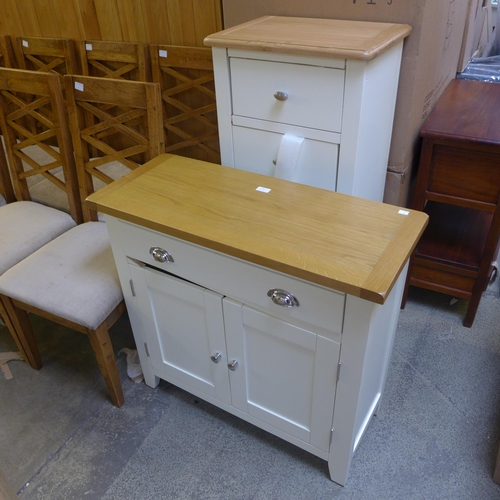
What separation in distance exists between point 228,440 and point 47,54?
1816 mm

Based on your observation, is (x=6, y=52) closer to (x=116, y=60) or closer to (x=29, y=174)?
(x=116, y=60)

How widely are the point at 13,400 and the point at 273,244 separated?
44.2 inches

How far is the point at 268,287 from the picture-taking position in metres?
0.99

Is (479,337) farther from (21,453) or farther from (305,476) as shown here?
(21,453)

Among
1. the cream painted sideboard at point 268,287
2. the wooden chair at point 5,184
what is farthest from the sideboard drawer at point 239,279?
the wooden chair at point 5,184

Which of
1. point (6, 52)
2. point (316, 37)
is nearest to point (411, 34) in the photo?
point (316, 37)

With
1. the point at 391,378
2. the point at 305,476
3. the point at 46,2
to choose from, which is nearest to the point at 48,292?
the point at 305,476

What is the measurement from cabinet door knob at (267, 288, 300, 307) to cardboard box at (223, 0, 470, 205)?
677 mm

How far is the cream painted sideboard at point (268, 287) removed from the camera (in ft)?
3.03

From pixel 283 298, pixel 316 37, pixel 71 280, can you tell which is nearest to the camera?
pixel 283 298

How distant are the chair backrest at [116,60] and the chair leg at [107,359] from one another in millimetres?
1083

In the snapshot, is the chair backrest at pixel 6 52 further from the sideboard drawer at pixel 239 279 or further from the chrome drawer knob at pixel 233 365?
the chrome drawer knob at pixel 233 365

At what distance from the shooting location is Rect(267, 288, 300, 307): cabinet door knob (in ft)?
3.17

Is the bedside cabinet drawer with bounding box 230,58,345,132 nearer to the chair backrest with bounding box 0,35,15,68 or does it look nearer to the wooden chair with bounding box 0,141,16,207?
the wooden chair with bounding box 0,141,16,207
